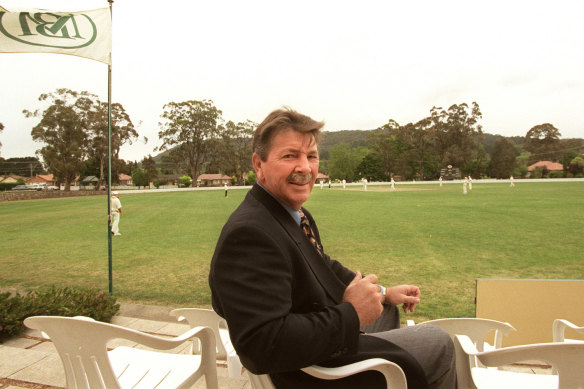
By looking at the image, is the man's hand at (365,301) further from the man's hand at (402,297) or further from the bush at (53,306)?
the bush at (53,306)

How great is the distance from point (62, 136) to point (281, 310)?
172ft

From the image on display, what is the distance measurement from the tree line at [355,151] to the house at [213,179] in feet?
29.4

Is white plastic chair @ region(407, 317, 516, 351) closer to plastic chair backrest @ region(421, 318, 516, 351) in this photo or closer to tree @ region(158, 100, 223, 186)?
plastic chair backrest @ region(421, 318, 516, 351)

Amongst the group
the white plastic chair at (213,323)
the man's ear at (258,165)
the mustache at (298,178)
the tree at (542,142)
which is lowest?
the white plastic chair at (213,323)

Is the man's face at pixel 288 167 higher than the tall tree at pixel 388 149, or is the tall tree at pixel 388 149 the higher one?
the tall tree at pixel 388 149

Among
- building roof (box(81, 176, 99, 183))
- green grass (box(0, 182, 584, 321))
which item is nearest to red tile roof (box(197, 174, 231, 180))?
building roof (box(81, 176, 99, 183))

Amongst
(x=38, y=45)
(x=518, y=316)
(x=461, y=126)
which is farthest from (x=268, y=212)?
(x=461, y=126)

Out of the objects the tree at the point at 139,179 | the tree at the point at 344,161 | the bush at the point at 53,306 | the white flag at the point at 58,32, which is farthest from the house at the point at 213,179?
the bush at the point at 53,306

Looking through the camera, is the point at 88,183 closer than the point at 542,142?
Yes

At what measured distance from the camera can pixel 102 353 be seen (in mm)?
1562

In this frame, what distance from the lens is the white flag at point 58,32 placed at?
4.13m

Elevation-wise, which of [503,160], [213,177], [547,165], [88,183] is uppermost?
[503,160]

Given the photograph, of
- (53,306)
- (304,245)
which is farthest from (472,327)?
(53,306)

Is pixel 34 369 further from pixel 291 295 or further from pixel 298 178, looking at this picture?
pixel 298 178
